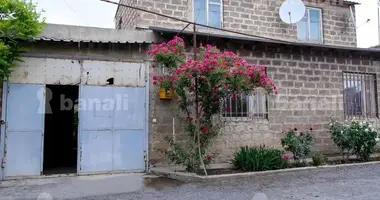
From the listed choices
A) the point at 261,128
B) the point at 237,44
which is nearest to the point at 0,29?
the point at 237,44

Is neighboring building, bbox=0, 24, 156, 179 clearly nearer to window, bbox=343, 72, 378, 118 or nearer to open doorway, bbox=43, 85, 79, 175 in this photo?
open doorway, bbox=43, 85, 79, 175

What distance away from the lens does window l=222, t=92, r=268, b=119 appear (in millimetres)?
10000

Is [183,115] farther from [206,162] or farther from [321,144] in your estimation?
[321,144]

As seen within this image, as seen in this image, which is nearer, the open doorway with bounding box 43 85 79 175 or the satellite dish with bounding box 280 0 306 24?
the satellite dish with bounding box 280 0 306 24

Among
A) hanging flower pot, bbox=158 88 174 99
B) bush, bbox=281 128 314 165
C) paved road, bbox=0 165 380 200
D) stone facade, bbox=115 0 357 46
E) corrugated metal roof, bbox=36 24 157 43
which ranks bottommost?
paved road, bbox=0 165 380 200

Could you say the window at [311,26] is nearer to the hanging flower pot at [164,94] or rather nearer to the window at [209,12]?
the window at [209,12]

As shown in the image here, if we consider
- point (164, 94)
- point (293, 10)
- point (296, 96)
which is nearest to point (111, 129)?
point (164, 94)

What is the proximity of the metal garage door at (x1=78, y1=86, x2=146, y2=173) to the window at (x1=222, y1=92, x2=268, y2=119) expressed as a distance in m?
2.67

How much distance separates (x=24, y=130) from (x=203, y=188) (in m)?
4.50

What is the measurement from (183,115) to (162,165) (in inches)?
58.5

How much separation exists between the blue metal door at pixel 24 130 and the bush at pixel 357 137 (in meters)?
8.25

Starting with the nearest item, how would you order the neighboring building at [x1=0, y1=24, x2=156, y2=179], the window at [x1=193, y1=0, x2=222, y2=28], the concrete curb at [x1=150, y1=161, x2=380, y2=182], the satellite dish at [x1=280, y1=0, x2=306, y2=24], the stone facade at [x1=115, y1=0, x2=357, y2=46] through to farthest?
the concrete curb at [x1=150, y1=161, x2=380, y2=182]
the neighboring building at [x1=0, y1=24, x2=156, y2=179]
the stone facade at [x1=115, y1=0, x2=357, y2=46]
the window at [x1=193, y1=0, x2=222, y2=28]
the satellite dish at [x1=280, y1=0, x2=306, y2=24]

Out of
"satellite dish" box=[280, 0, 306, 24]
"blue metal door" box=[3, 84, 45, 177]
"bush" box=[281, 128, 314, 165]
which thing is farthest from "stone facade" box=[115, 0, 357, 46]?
"bush" box=[281, 128, 314, 165]

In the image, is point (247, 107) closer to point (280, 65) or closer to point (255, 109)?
point (255, 109)
